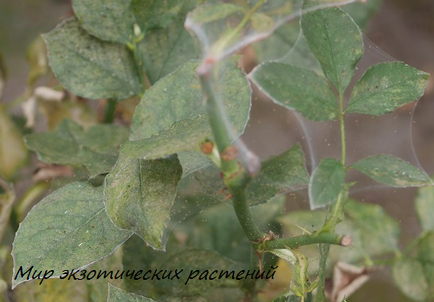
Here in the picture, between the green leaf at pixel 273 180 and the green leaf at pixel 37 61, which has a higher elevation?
the green leaf at pixel 273 180

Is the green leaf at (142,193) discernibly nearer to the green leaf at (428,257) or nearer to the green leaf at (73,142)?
the green leaf at (73,142)

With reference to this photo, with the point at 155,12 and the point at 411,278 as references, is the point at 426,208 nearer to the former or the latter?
the point at 411,278

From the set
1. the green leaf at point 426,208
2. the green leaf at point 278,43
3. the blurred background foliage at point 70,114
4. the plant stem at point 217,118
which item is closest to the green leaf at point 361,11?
the blurred background foliage at point 70,114

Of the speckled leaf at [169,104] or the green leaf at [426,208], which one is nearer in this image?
the speckled leaf at [169,104]

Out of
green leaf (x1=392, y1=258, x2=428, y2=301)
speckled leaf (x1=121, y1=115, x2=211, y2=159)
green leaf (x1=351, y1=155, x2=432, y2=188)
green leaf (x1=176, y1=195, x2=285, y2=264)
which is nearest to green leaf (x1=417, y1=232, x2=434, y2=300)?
green leaf (x1=392, y1=258, x2=428, y2=301)

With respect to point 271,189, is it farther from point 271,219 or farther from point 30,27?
point 30,27

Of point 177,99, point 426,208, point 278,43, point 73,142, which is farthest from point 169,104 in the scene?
point 426,208

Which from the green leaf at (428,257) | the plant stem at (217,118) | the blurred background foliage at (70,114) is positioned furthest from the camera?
the green leaf at (428,257)
